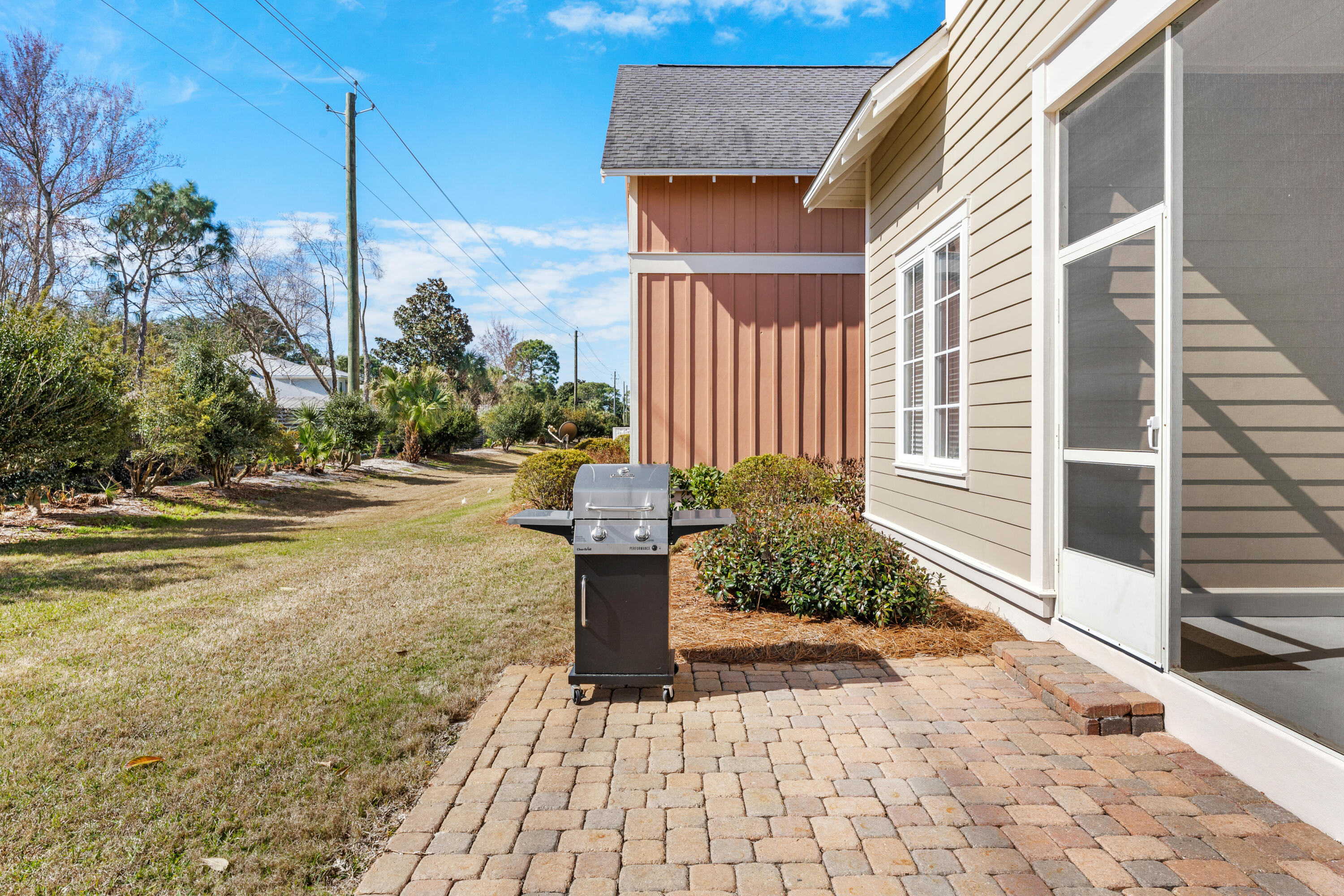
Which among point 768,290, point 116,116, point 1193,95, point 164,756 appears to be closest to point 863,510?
point 768,290

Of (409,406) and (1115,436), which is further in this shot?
(409,406)

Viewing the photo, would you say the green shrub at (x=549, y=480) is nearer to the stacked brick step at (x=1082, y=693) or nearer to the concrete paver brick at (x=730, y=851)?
the stacked brick step at (x=1082, y=693)

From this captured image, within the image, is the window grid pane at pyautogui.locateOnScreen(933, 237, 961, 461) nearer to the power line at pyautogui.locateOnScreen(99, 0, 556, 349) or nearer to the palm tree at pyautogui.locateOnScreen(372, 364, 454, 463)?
the power line at pyautogui.locateOnScreen(99, 0, 556, 349)

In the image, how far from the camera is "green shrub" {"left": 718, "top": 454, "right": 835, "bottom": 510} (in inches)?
295

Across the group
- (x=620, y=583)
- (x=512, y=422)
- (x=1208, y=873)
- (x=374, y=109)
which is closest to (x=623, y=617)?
(x=620, y=583)

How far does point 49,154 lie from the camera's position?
17.3 metres

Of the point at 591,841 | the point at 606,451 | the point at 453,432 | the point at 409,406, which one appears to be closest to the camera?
the point at 591,841

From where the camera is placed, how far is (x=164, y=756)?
2.89 metres

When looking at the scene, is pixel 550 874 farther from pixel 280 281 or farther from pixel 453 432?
pixel 280 281

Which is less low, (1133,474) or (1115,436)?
(1115,436)

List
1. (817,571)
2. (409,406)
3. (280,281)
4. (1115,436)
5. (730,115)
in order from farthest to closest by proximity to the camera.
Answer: (280,281) < (409,406) < (730,115) < (817,571) < (1115,436)

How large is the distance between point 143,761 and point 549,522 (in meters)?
1.87

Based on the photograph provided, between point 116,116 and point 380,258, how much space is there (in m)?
12.0

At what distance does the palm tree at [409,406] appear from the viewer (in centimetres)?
2152
